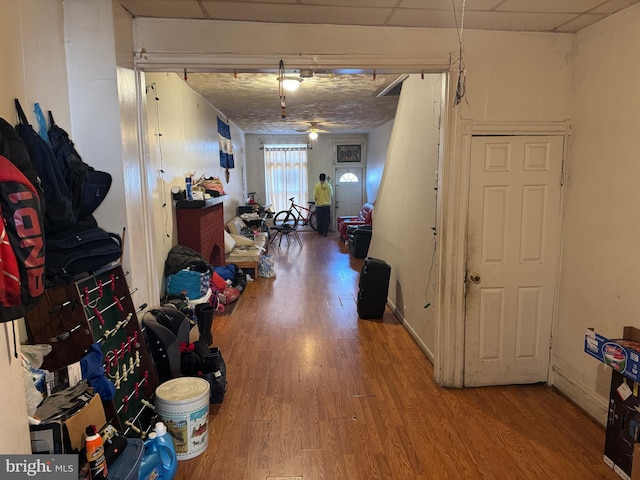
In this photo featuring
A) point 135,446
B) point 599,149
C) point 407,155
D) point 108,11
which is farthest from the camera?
point 407,155

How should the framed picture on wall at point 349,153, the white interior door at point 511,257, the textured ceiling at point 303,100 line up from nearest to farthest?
the white interior door at point 511,257, the textured ceiling at point 303,100, the framed picture on wall at point 349,153

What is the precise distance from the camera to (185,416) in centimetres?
218

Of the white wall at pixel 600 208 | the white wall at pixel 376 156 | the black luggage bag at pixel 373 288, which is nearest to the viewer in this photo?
the white wall at pixel 600 208

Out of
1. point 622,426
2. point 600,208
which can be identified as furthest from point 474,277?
point 622,426

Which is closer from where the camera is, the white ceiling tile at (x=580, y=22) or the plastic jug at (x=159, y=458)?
the plastic jug at (x=159, y=458)

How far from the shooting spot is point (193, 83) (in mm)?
4758

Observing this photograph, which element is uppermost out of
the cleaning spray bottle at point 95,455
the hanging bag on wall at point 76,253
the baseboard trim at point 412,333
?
the hanging bag on wall at point 76,253

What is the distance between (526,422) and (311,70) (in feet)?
8.59

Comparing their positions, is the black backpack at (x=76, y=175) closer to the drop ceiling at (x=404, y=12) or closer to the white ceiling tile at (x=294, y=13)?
the drop ceiling at (x=404, y=12)

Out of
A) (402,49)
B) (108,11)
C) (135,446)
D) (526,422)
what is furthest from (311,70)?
(526,422)

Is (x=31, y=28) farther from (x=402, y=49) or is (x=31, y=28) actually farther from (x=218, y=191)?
(x=218, y=191)

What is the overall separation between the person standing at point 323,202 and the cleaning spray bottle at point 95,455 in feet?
29.0

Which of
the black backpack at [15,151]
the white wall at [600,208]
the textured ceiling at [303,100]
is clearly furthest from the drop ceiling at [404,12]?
the textured ceiling at [303,100]

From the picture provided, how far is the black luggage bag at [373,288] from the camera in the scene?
438 cm
